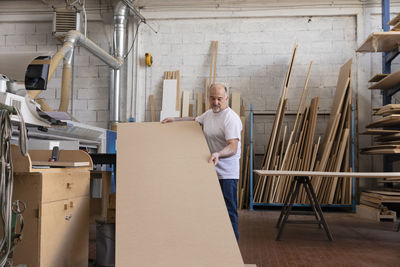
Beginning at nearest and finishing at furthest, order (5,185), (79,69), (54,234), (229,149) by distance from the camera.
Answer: (5,185) < (54,234) < (229,149) < (79,69)

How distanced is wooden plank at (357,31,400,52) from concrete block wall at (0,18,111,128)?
3919mm

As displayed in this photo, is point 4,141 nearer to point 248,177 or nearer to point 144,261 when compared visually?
point 144,261

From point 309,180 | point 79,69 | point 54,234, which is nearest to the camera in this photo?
point 54,234

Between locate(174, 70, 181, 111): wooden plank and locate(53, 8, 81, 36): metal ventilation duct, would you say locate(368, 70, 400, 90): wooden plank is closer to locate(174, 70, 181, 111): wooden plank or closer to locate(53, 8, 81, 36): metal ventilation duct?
locate(174, 70, 181, 111): wooden plank

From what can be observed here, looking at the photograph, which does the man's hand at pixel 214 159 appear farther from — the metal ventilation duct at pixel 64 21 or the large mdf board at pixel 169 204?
the metal ventilation duct at pixel 64 21

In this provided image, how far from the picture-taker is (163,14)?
20.0 ft

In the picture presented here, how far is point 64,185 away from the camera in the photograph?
213 cm

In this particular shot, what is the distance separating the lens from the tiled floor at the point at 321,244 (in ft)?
9.34

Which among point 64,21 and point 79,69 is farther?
point 79,69

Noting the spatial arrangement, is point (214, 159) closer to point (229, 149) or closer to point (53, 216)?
point (229, 149)

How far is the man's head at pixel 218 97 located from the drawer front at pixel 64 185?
936mm

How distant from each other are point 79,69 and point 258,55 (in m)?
2.95

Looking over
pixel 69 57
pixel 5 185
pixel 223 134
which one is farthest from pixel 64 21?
pixel 5 185

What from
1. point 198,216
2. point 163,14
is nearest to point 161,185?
point 198,216
